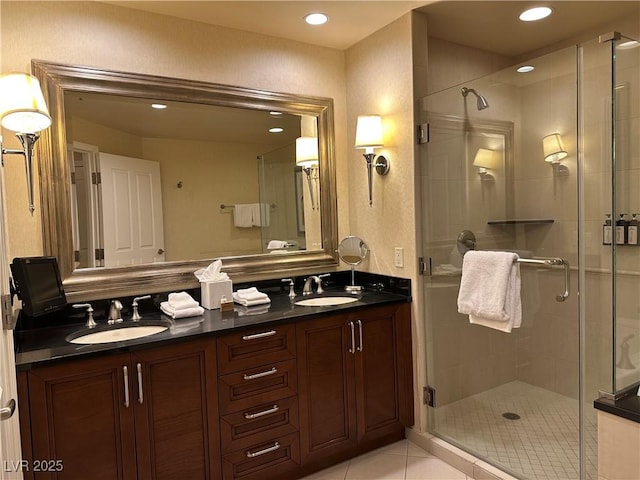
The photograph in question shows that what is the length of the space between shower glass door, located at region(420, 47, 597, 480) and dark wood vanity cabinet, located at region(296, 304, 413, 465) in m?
0.20

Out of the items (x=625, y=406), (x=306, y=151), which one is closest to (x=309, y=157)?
(x=306, y=151)

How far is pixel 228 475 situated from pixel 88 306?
106 centimetres

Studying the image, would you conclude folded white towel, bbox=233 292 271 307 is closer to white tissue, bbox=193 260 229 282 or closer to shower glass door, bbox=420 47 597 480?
white tissue, bbox=193 260 229 282

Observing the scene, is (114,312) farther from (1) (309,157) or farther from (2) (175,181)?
(1) (309,157)

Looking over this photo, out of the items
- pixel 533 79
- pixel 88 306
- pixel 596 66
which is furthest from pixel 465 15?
pixel 88 306

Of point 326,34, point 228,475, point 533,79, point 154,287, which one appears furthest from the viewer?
point 326,34

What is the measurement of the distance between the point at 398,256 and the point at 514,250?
69 centimetres

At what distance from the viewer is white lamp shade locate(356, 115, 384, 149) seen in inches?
109

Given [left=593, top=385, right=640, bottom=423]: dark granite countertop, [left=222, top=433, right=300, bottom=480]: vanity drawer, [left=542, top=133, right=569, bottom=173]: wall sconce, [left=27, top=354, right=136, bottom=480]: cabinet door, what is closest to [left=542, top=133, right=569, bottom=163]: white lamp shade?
[left=542, top=133, right=569, bottom=173]: wall sconce

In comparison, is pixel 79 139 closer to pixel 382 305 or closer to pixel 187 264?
pixel 187 264

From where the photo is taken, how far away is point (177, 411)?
6.59ft

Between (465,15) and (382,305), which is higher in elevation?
(465,15)

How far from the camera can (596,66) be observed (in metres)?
1.88

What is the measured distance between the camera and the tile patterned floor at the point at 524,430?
7.41 ft
